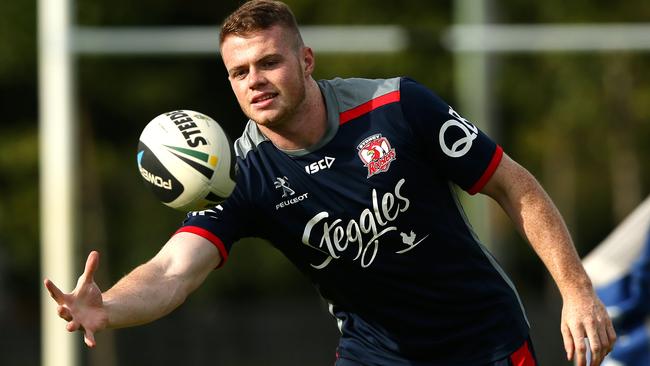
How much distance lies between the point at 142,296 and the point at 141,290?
0.02 meters

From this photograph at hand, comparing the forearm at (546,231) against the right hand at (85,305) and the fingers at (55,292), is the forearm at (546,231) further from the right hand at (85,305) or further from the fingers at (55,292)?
the fingers at (55,292)

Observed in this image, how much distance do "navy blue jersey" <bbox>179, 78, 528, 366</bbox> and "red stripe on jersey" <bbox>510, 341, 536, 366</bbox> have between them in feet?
0.13

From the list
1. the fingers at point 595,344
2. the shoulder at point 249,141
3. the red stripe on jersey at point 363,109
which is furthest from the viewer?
the shoulder at point 249,141

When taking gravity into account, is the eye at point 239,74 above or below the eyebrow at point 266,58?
below

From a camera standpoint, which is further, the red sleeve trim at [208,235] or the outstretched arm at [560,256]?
the red sleeve trim at [208,235]

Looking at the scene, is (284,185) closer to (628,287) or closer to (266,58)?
(266,58)

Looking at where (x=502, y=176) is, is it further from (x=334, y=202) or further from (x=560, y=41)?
(x=560, y=41)

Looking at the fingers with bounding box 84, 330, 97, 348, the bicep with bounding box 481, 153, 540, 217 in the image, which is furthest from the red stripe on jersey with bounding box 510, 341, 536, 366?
the fingers with bounding box 84, 330, 97, 348

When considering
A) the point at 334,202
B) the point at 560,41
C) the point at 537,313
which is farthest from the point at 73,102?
the point at 334,202

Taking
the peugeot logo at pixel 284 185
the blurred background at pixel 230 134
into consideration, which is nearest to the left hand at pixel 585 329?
the peugeot logo at pixel 284 185

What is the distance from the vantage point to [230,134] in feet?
58.6

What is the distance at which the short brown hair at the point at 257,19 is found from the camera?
4.84 meters

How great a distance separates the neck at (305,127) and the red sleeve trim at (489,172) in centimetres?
64

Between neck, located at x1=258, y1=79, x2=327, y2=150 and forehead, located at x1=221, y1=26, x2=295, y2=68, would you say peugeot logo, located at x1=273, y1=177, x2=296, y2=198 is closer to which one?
neck, located at x1=258, y1=79, x2=327, y2=150
